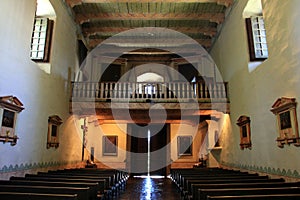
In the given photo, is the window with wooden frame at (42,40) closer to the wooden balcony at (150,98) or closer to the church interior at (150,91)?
the church interior at (150,91)

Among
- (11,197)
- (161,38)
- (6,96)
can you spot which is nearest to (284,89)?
(11,197)

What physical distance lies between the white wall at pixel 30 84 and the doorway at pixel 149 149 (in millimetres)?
5022

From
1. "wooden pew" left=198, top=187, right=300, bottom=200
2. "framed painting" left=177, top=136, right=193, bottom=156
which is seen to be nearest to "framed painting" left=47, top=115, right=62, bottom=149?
"wooden pew" left=198, top=187, right=300, bottom=200

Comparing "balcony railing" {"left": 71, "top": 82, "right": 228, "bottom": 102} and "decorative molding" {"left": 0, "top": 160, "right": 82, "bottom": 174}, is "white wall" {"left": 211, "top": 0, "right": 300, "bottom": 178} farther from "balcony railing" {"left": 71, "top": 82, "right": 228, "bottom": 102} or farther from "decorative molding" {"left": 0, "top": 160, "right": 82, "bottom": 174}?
"decorative molding" {"left": 0, "top": 160, "right": 82, "bottom": 174}

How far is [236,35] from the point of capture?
7.38 meters

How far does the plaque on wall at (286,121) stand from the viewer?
4.20m

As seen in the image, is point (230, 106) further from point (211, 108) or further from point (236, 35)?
point (236, 35)

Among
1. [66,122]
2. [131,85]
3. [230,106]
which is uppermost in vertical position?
[131,85]

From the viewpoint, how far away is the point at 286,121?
4.49m

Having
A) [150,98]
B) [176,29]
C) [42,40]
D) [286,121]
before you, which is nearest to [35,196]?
[286,121]

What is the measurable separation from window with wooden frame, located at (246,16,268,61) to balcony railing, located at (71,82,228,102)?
185cm

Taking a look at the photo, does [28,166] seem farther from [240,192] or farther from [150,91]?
[150,91]

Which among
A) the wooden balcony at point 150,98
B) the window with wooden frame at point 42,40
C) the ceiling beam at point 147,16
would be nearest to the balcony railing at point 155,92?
the wooden balcony at point 150,98

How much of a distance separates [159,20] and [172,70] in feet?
10.7
